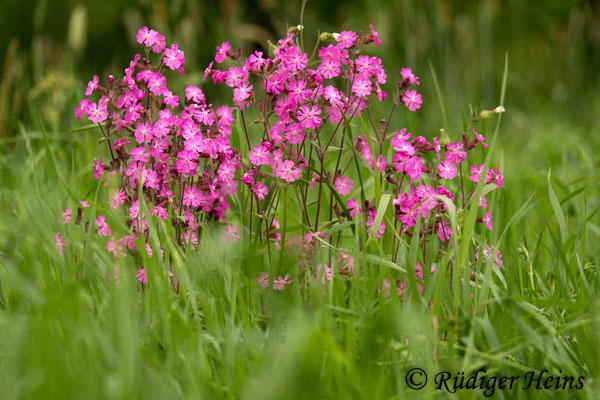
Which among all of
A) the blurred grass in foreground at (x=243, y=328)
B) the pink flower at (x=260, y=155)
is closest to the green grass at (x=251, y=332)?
the blurred grass in foreground at (x=243, y=328)

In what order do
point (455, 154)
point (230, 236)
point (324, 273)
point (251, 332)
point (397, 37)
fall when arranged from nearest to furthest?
point (251, 332), point (324, 273), point (455, 154), point (230, 236), point (397, 37)

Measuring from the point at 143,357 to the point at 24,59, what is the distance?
4.31 m

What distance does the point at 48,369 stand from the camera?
1.35 meters

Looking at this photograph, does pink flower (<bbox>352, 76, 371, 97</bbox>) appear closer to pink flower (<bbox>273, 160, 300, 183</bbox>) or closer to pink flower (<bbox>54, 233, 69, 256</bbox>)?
pink flower (<bbox>273, 160, 300, 183</bbox>)

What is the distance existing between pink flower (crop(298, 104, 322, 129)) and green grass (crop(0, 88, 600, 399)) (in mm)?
352

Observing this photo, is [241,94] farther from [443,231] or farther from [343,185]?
[443,231]

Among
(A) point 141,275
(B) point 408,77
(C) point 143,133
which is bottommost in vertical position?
(A) point 141,275

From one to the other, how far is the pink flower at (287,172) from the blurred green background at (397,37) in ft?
8.38

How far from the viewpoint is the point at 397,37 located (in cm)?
632

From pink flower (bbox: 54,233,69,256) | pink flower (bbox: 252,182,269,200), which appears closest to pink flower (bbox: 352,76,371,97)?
pink flower (bbox: 252,182,269,200)

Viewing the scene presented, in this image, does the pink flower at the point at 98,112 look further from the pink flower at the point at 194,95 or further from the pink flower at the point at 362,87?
the pink flower at the point at 362,87

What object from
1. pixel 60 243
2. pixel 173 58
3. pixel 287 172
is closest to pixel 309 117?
pixel 287 172

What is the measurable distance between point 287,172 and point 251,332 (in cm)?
42

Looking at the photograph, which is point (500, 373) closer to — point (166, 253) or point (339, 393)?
point (339, 393)
